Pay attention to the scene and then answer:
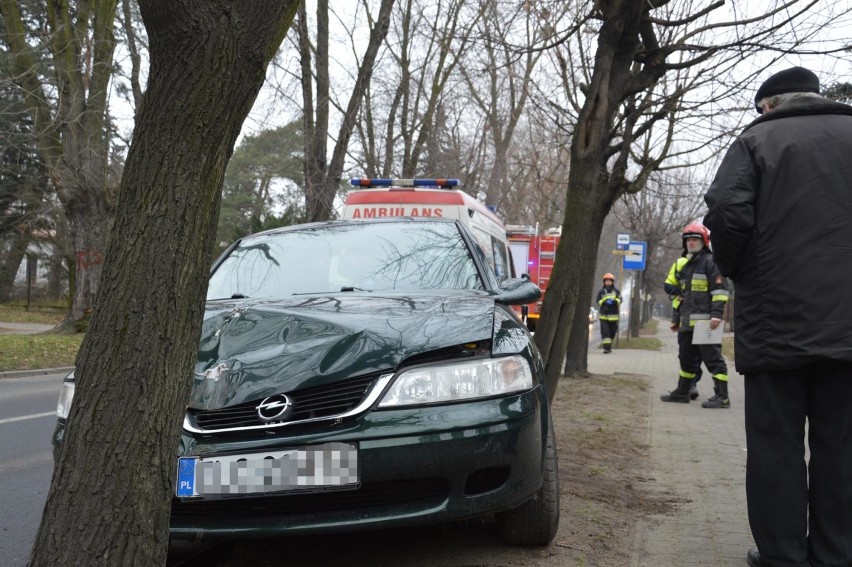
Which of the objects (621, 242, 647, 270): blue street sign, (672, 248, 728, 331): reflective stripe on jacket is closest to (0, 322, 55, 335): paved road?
(621, 242, 647, 270): blue street sign

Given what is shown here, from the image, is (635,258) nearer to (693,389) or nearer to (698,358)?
(693,389)

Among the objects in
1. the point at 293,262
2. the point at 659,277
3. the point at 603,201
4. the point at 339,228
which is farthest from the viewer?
the point at 659,277

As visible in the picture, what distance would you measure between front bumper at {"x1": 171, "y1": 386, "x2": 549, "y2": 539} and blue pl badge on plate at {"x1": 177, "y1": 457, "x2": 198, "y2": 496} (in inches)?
1.3

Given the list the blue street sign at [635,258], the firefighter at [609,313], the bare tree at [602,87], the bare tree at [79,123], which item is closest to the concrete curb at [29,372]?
the bare tree at [79,123]

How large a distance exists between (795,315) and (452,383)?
1.29 m

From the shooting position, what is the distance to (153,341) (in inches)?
102

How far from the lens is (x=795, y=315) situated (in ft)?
10.2

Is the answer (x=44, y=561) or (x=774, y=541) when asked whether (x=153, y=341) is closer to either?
(x=44, y=561)

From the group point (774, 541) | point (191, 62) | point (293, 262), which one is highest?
point (191, 62)

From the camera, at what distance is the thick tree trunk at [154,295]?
2.49m

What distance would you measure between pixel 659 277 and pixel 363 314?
4505cm

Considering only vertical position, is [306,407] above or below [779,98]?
below

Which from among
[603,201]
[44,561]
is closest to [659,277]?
[603,201]

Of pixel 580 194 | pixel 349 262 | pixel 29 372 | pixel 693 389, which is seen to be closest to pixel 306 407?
pixel 349 262
